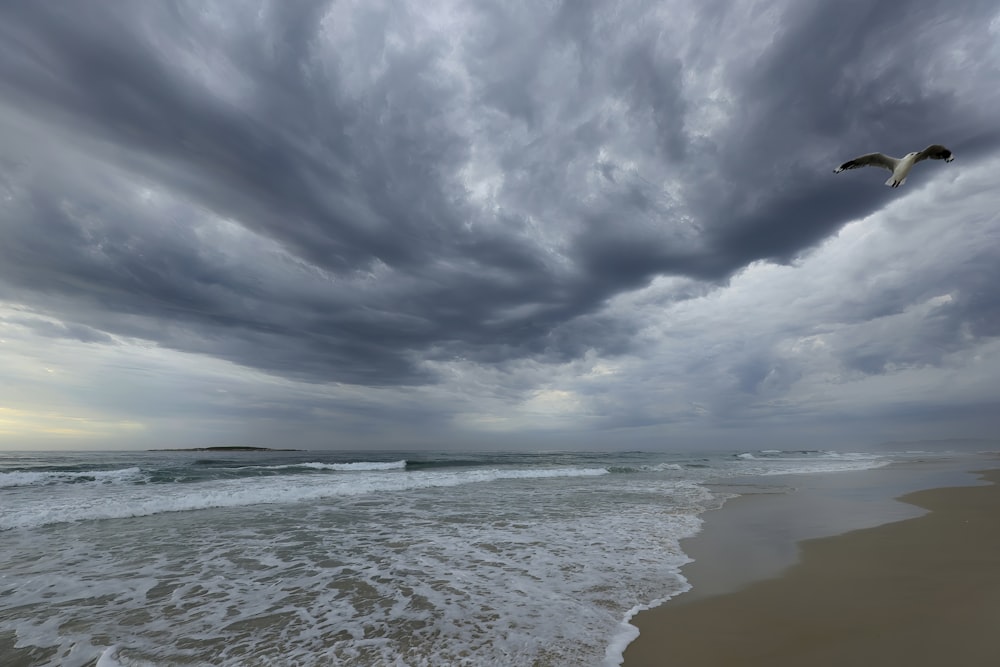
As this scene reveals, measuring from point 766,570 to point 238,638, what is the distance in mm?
7077

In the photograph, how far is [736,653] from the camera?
400 cm

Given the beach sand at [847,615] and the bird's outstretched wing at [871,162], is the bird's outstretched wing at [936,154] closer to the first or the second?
the bird's outstretched wing at [871,162]

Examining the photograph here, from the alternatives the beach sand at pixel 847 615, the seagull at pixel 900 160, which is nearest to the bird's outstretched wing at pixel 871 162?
the seagull at pixel 900 160

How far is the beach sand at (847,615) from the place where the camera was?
391cm

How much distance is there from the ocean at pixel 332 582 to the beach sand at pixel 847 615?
0.54m

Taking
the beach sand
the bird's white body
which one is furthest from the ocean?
the bird's white body

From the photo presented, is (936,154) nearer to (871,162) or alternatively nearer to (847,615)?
(871,162)

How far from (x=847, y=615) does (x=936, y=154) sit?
7.74m

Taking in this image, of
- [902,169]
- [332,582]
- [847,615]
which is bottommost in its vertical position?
[332,582]

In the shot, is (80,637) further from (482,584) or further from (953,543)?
(953,543)

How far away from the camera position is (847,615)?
4.77 meters

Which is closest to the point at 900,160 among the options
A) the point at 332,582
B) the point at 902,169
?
the point at 902,169

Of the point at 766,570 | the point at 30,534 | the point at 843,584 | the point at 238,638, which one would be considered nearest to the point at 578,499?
the point at 766,570

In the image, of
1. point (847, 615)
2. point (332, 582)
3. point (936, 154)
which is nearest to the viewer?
point (847, 615)
